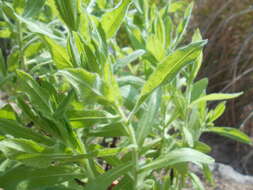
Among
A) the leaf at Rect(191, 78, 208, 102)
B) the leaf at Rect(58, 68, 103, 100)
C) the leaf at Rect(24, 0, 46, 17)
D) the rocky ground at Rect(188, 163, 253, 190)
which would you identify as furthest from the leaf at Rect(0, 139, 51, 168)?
the rocky ground at Rect(188, 163, 253, 190)

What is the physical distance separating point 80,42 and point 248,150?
1.93 m

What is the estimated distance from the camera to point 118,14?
1.78 feet

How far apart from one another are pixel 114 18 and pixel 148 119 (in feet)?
0.65

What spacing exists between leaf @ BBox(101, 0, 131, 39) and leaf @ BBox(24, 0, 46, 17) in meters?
0.17

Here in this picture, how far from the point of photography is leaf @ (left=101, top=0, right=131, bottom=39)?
1.74 feet

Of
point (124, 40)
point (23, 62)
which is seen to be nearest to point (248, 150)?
point (124, 40)

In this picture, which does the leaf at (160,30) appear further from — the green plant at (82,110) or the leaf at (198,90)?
the leaf at (198,90)

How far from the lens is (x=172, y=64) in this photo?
0.53 metres

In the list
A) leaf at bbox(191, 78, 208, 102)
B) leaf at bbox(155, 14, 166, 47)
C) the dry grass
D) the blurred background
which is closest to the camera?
leaf at bbox(155, 14, 166, 47)

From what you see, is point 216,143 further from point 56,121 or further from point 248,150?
point 56,121

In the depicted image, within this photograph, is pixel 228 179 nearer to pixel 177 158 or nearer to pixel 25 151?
pixel 177 158

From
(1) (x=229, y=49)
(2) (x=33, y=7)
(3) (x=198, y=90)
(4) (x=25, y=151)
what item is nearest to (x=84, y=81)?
(4) (x=25, y=151)

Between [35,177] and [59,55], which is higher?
[59,55]

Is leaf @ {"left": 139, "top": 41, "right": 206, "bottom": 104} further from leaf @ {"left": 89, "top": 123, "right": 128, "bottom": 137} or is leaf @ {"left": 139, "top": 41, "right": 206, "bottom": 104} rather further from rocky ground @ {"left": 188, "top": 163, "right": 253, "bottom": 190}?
rocky ground @ {"left": 188, "top": 163, "right": 253, "bottom": 190}
